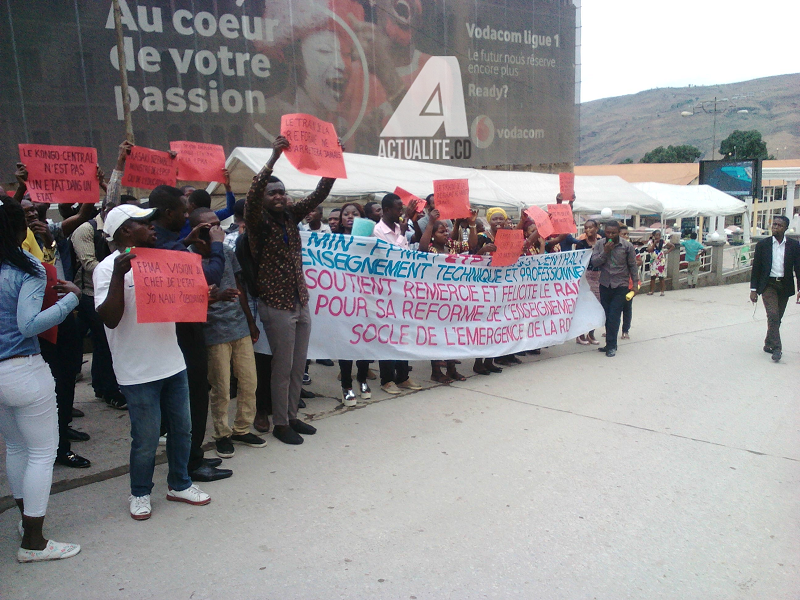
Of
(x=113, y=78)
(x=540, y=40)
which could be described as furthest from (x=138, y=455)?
(x=540, y=40)

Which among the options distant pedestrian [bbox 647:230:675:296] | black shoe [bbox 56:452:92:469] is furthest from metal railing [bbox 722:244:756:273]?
black shoe [bbox 56:452:92:469]

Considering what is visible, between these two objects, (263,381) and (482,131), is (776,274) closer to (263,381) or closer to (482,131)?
(263,381)

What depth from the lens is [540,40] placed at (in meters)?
25.3

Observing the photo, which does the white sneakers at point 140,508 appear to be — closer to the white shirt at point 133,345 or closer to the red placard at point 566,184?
the white shirt at point 133,345

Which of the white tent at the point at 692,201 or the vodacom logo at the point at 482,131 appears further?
the vodacom logo at the point at 482,131

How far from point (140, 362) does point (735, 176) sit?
3363 centimetres

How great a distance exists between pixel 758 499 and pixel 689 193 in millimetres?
24413

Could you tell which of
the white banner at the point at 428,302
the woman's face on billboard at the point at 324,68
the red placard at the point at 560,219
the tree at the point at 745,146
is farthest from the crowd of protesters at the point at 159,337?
the tree at the point at 745,146

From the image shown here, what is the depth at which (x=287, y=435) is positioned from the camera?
474 centimetres

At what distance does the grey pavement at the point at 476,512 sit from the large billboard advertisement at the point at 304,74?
13.9m

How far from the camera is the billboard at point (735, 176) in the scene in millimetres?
30359

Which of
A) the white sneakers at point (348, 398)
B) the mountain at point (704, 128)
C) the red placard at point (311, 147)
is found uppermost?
the mountain at point (704, 128)

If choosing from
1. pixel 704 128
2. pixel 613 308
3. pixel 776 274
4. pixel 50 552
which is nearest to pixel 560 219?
pixel 613 308

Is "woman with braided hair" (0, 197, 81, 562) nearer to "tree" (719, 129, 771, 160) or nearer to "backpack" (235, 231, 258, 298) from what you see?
"backpack" (235, 231, 258, 298)
